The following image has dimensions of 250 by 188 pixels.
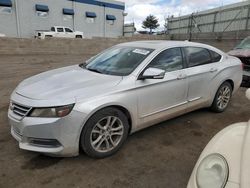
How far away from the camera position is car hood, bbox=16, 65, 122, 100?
280 centimetres

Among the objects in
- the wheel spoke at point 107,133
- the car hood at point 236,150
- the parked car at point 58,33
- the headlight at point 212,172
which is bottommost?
the wheel spoke at point 107,133

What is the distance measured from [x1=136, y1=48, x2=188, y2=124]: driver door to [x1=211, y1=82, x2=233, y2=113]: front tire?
3.35 ft

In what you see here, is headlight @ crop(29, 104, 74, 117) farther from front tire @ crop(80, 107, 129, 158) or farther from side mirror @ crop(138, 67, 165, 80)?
side mirror @ crop(138, 67, 165, 80)

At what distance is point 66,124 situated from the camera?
2652 millimetres

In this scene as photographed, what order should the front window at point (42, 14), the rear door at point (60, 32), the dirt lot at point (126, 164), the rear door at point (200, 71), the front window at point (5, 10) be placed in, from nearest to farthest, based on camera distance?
the dirt lot at point (126, 164) → the rear door at point (200, 71) → the rear door at point (60, 32) → the front window at point (5, 10) → the front window at point (42, 14)

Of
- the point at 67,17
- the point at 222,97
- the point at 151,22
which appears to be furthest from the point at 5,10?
the point at 151,22

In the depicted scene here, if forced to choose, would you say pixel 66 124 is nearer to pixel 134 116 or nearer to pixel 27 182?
pixel 27 182

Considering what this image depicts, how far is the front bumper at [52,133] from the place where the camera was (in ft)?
8.63

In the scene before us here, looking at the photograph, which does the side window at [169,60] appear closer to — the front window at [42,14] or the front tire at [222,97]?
the front tire at [222,97]

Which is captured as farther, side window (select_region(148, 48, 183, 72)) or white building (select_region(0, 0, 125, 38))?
white building (select_region(0, 0, 125, 38))

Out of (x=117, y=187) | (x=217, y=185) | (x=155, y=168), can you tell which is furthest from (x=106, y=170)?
(x=217, y=185)

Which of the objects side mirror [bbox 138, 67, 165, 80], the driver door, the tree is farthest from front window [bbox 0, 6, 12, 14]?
the tree

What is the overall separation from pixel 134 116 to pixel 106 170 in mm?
829

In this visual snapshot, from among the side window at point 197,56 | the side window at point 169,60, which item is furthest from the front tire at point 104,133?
the side window at point 197,56
